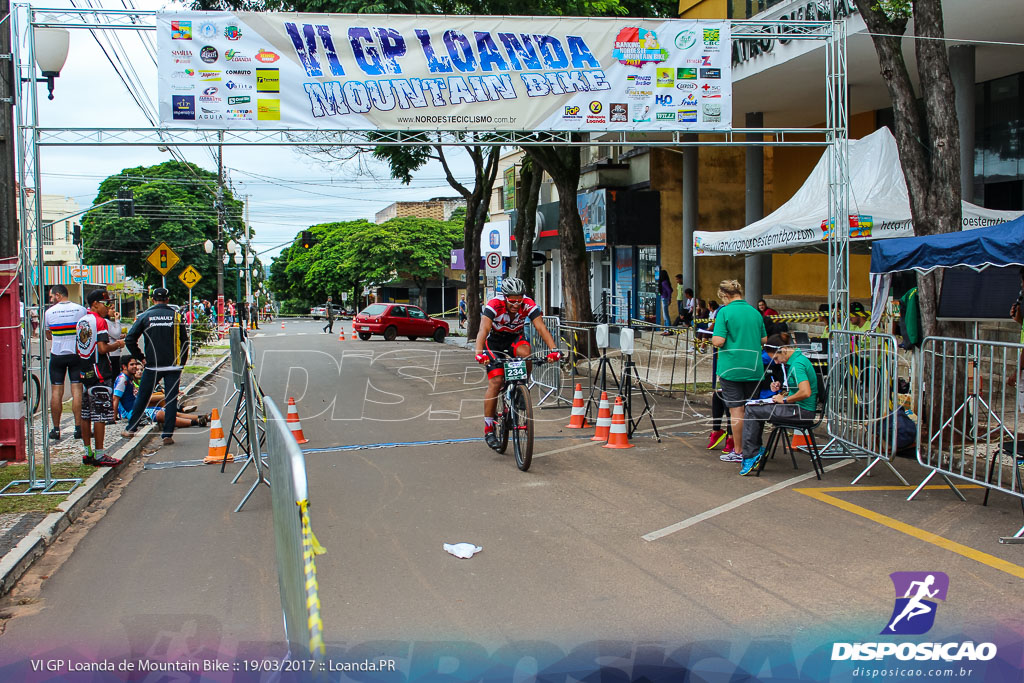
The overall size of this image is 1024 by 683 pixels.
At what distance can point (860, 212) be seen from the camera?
13.0 m

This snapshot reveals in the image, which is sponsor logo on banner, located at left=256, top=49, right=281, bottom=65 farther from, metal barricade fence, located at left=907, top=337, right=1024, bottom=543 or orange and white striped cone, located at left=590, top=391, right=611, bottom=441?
metal barricade fence, located at left=907, top=337, right=1024, bottom=543

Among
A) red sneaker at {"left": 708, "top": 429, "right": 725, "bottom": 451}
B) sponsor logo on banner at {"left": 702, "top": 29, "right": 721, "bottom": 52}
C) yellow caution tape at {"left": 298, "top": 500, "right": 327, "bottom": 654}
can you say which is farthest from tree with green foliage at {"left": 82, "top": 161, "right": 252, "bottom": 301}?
yellow caution tape at {"left": 298, "top": 500, "right": 327, "bottom": 654}

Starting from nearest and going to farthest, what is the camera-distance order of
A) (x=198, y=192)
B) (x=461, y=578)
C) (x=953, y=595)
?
(x=953, y=595), (x=461, y=578), (x=198, y=192)

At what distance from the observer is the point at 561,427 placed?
39.7 ft

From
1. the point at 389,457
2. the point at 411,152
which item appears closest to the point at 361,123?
the point at 389,457

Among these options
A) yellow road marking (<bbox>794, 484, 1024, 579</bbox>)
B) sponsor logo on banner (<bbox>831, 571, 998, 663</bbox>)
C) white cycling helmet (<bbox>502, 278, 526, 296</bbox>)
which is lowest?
sponsor logo on banner (<bbox>831, 571, 998, 663</bbox>)

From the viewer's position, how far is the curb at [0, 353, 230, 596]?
587 cm

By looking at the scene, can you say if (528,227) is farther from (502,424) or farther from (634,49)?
(502,424)

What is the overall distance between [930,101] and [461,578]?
779cm

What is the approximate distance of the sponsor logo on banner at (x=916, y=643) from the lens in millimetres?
4434

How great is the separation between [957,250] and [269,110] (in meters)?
8.12

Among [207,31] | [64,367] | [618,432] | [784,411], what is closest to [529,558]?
[784,411]

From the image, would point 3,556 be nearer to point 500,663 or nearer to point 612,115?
point 500,663

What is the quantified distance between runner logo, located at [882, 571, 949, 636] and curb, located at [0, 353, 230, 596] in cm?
551
